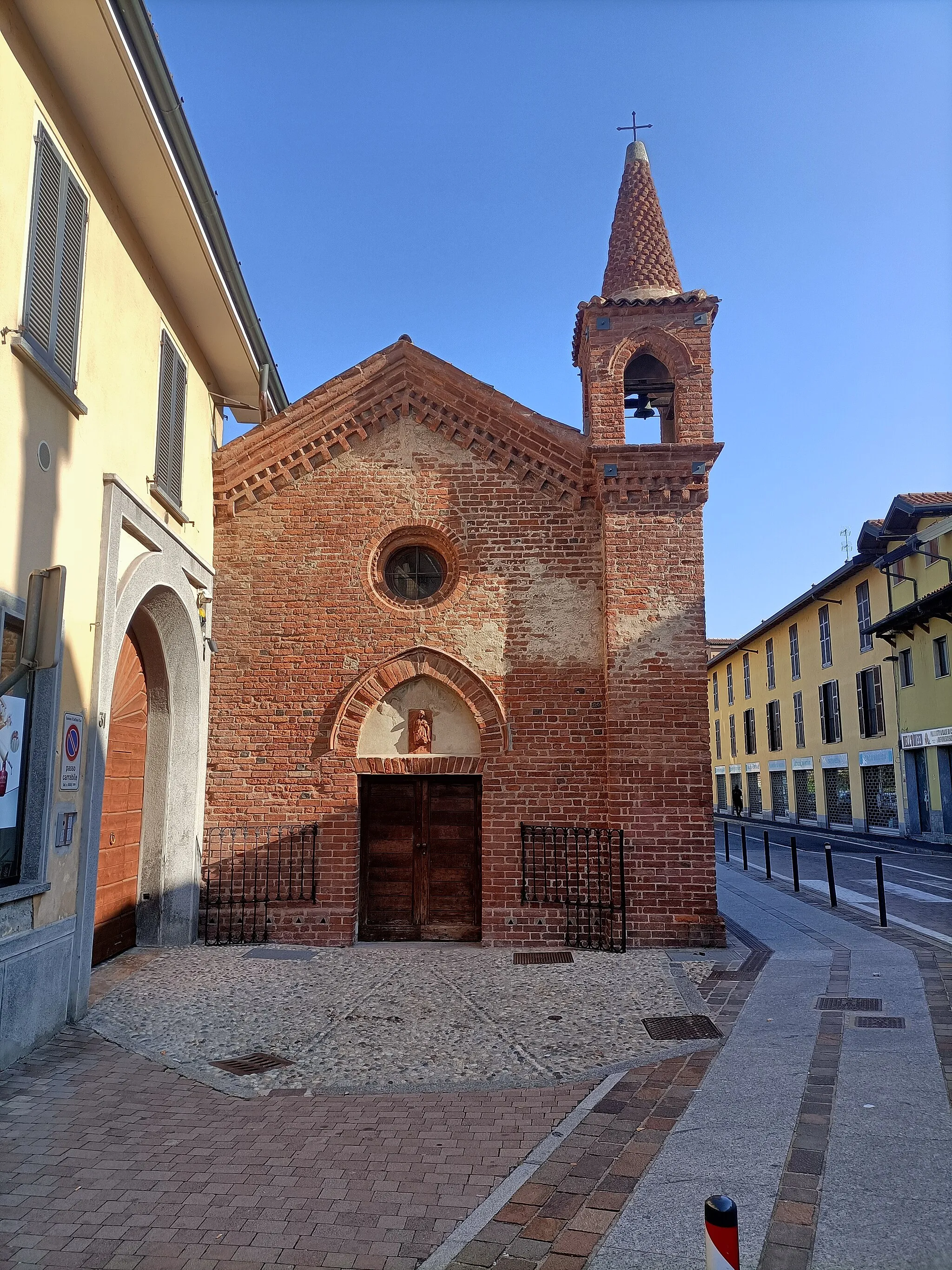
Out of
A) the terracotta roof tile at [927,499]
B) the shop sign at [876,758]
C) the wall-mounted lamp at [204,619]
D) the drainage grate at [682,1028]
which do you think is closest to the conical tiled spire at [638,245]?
the wall-mounted lamp at [204,619]

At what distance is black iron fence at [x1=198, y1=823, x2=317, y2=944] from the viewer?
10539 millimetres

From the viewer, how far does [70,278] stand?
7.25 m

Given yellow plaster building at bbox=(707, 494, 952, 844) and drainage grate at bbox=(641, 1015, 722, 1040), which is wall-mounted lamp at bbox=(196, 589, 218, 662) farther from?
yellow plaster building at bbox=(707, 494, 952, 844)

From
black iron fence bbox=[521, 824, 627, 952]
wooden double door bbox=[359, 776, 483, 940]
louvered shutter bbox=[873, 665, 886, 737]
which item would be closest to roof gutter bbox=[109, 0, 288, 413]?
wooden double door bbox=[359, 776, 483, 940]

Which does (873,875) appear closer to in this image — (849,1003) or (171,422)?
(849,1003)

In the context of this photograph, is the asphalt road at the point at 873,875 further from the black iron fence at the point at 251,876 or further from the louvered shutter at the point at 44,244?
the louvered shutter at the point at 44,244

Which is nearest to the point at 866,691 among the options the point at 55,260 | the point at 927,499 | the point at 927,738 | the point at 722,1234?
the point at 927,738

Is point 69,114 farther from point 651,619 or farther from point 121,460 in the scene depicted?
point 651,619

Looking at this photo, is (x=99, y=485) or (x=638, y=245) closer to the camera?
(x=99, y=485)

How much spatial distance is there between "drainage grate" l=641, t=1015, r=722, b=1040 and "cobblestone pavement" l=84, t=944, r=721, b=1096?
0.12 meters

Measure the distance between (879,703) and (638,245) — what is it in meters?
22.3

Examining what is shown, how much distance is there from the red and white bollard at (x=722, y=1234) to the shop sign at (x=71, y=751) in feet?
19.8

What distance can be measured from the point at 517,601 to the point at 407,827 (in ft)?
10.5

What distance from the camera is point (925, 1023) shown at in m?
6.70
